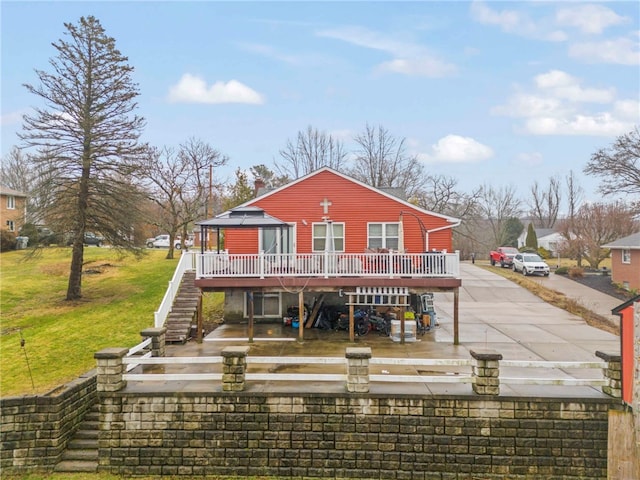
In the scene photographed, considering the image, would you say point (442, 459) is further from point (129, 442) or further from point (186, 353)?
point (186, 353)

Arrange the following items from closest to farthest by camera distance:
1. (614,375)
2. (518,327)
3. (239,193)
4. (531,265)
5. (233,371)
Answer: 1. (614,375)
2. (233,371)
3. (518,327)
4. (531,265)
5. (239,193)

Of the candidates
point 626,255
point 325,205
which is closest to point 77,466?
point 325,205

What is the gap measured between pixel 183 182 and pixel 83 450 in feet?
79.9

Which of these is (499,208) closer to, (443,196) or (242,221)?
(443,196)

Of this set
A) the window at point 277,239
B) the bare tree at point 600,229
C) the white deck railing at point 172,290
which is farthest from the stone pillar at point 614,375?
the bare tree at point 600,229

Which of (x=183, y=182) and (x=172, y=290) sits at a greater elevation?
(x=183, y=182)

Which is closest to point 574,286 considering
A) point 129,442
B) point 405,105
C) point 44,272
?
point 405,105

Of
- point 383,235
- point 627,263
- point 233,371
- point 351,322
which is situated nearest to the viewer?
point 233,371

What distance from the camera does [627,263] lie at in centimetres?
2538

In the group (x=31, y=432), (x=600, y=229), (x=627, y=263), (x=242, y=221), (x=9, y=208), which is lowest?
(x=31, y=432)

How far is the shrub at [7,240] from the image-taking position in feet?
101

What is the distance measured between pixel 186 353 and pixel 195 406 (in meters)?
4.21

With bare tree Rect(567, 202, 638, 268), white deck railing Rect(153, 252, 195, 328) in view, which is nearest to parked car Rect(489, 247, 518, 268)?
bare tree Rect(567, 202, 638, 268)

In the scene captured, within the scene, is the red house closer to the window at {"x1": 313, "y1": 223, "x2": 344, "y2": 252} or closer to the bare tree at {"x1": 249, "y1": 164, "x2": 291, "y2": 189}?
the window at {"x1": 313, "y1": 223, "x2": 344, "y2": 252}
